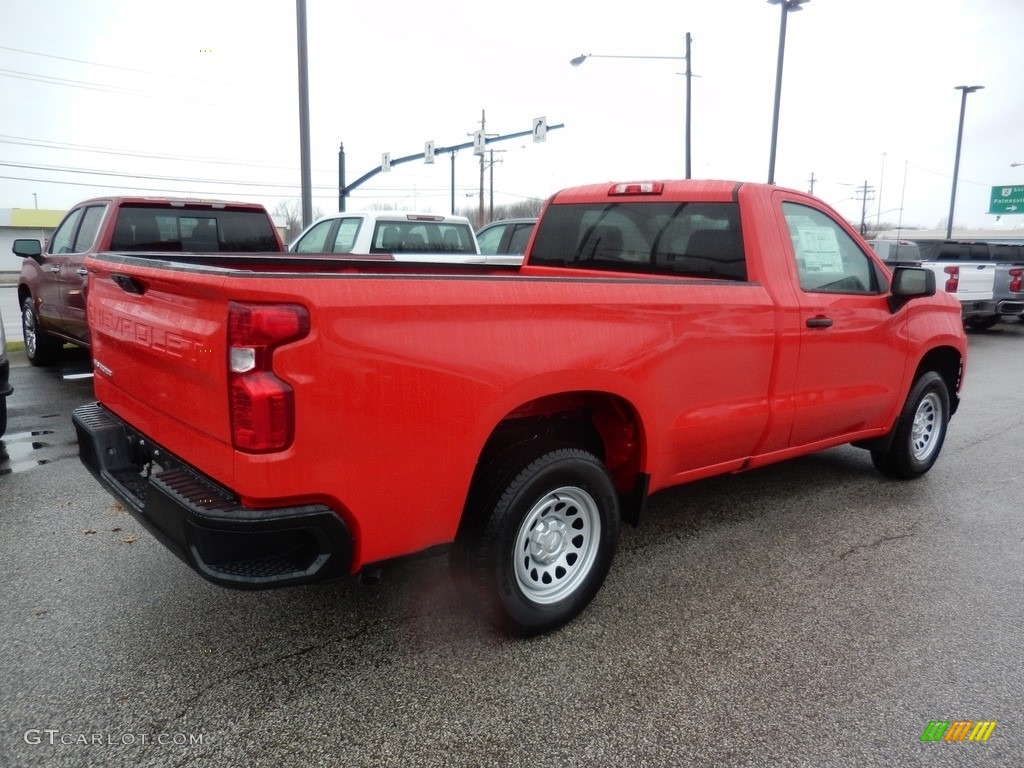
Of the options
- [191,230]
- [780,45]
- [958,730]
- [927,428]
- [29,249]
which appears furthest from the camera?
[780,45]

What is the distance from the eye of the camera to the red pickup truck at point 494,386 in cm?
243

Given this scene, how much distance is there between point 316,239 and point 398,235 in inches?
67.6

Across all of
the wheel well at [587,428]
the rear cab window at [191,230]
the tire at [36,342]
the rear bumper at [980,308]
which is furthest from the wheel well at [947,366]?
the rear bumper at [980,308]

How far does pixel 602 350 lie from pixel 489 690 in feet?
4.55

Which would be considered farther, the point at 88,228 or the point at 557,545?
the point at 88,228

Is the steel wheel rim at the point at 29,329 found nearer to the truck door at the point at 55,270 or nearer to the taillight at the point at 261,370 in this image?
the truck door at the point at 55,270

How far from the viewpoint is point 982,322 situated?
16.7 meters

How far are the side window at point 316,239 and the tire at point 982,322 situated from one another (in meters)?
12.9

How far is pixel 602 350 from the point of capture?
3.17 metres

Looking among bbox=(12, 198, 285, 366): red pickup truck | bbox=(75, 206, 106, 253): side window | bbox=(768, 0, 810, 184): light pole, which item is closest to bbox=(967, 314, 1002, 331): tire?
bbox=(768, 0, 810, 184): light pole

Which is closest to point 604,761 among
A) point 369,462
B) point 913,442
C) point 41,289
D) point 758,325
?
point 369,462

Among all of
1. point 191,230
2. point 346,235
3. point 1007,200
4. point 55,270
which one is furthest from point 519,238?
point 1007,200

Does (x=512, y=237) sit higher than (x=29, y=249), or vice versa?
(x=512, y=237)

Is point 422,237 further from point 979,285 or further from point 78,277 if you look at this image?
point 979,285
